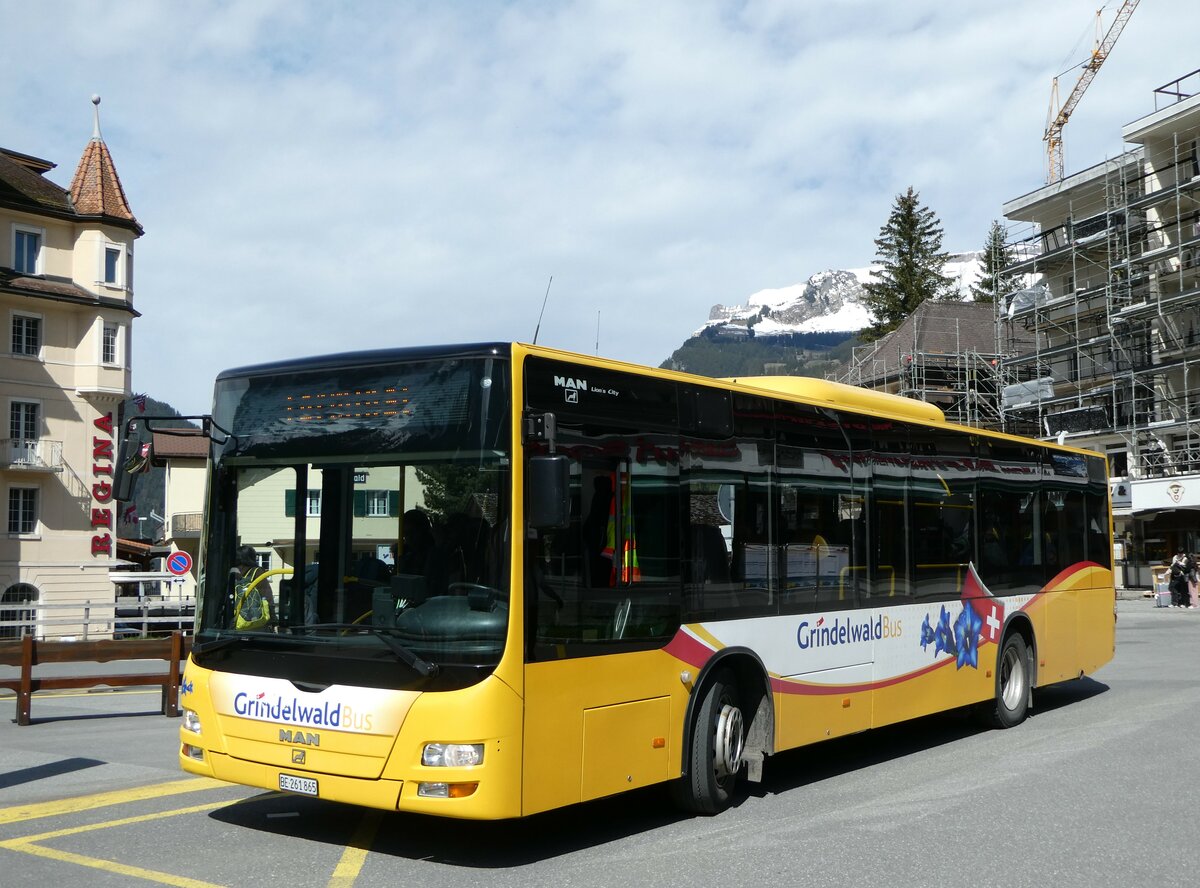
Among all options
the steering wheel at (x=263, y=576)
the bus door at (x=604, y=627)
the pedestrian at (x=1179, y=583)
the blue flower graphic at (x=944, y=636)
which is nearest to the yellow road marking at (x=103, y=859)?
the steering wheel at (x=263, y=576)

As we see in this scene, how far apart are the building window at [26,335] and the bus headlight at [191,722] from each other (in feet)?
139

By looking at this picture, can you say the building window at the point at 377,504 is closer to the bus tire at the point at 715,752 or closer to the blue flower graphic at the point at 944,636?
Result: the bus tire at the point at 715,752

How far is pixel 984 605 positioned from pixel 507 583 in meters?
6.85

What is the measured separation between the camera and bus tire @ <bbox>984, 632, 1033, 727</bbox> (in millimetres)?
12443

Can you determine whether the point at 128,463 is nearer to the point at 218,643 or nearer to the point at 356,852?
the point at 218,643

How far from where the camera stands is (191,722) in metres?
7.59

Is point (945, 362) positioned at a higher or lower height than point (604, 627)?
higher

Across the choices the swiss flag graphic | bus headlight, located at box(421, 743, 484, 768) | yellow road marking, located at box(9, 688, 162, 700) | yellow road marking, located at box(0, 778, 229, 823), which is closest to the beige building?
yellow road marking, located at box(9, 688, 162, 700)

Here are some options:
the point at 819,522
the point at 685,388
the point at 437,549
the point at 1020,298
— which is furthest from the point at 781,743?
the point at 1020,298

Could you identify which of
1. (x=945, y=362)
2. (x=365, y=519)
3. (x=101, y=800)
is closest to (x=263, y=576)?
(x=365, y=519)

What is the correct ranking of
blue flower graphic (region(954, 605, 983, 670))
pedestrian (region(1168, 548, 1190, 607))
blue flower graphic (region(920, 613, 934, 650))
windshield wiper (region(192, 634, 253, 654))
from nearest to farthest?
windshield wiper (region(192, 634, 253, 654))
blue flower graphic (region(920, 613, 934, 650))
blue flower graphic (region(954, 605, 983, 670))
pedestrian (region(1168, 548, 1190, 607))

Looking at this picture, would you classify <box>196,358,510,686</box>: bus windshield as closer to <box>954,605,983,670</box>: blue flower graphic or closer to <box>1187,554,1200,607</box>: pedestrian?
<box>954,605,983,670</box>: blue flower graphic

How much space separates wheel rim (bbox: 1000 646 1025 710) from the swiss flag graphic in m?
0.39

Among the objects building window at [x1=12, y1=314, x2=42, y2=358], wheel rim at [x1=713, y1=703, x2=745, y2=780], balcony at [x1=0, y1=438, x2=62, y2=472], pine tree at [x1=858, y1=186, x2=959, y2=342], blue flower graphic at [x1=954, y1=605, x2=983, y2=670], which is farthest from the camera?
pine tree at [x1=858, y1=186, x2=959, y2=342]
